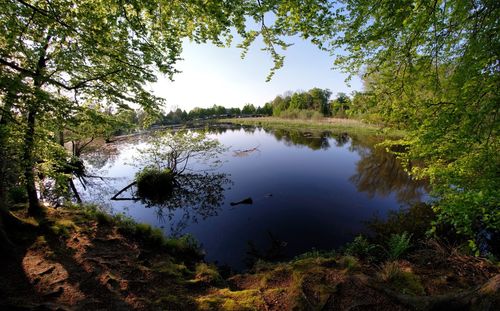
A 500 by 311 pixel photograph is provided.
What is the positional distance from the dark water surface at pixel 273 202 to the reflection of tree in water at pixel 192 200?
0.05 meters

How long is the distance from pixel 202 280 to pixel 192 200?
832cm

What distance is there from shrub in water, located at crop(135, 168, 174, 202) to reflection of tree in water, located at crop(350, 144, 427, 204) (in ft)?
40.1

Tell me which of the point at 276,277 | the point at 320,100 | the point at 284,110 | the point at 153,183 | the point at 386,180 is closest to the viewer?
the point at 276,277

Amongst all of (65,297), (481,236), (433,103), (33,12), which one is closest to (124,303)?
(65,297)

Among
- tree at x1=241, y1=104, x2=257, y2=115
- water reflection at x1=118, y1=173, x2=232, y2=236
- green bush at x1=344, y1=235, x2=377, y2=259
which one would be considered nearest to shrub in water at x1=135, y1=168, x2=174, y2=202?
water reflection at x1=118, y1=173, x2=232, y2=236

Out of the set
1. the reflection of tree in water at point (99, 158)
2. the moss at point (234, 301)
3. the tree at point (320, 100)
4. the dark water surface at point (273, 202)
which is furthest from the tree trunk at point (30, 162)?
the tree at point (320, 100)

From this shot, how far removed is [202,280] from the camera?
5195mm

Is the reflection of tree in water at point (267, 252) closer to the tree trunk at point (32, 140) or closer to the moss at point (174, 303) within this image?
the moss at point (174, 303)

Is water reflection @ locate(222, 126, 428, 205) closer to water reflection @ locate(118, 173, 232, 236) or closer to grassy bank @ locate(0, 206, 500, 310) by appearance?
grassy bank @ locate(0, 206, 500, 310)

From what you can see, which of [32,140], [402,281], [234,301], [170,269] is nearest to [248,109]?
[32,140]

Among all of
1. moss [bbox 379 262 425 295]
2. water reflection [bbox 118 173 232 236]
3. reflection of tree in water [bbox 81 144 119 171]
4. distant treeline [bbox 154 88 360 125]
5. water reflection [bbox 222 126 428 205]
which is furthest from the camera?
distant treeline [bbox 154 88 360 125]

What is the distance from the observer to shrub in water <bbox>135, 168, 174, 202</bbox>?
14.1 m

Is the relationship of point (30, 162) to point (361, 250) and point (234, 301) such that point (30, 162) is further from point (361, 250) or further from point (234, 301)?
point (361, 250)

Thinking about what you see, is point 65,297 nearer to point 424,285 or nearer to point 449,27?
point 424,285
